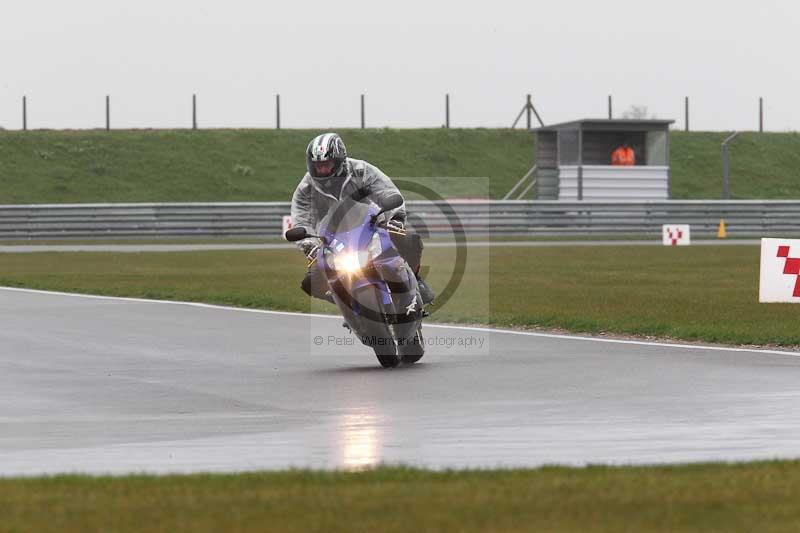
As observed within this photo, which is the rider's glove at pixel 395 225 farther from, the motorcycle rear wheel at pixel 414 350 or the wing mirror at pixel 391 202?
the motorcycle rear wheel at pixel 414 350

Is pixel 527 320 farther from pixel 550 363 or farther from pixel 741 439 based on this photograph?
pixel 741 439

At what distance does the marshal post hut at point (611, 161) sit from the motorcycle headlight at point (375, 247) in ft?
137

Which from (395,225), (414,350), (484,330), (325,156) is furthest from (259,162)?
(325,156)

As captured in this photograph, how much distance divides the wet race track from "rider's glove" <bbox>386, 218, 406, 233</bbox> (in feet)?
3.78

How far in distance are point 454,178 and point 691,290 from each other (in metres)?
46.3

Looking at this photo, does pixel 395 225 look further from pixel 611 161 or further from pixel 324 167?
pixel 611 161

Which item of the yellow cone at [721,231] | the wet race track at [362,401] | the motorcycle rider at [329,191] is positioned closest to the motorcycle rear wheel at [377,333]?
the wet race track at [362,401]

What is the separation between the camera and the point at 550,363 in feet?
48.5

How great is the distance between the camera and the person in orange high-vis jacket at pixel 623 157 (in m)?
55.7

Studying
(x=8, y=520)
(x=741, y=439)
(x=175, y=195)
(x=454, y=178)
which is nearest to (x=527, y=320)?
(x=741, y=439)

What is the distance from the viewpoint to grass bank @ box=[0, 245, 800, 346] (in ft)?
61.8

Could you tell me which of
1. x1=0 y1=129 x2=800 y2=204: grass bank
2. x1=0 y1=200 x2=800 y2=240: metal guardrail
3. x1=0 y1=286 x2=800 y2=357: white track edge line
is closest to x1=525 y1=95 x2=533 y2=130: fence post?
x1=0 y1=129 x2=800 y2=204: grass bank

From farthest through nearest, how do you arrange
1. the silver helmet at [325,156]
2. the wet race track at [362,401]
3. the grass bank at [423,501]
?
the silver helmet at [325,156]
the wet race track at [362,401]
the grass bank at [423,501]

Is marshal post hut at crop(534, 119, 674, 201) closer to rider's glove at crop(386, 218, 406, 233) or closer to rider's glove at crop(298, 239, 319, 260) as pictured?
rider's glove at crop(386, 218, 406, 233)
